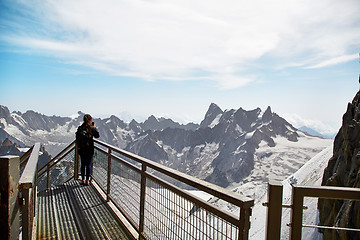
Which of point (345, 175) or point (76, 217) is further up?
point (76, 217)

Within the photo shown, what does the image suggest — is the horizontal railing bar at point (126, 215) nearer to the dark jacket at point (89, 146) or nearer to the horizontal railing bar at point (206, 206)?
the horizontal railing bar at point (206, 206)

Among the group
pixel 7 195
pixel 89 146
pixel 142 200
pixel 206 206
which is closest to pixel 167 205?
pixel 142 200

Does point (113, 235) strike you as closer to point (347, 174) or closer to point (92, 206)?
point (92, 206)

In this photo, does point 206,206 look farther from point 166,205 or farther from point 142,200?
point 142,200

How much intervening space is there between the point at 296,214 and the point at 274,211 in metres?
0.23

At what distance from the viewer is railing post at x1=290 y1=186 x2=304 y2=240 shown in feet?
6.64

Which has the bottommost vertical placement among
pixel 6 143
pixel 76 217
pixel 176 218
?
pixel 6 143

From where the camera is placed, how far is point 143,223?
4.05 meters

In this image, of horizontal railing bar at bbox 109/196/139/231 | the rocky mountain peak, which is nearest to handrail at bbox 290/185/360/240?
horizontal railing bar at bbox 109/196/139/231

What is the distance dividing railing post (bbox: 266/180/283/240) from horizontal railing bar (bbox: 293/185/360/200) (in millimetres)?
178

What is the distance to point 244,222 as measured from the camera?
6.14 ft

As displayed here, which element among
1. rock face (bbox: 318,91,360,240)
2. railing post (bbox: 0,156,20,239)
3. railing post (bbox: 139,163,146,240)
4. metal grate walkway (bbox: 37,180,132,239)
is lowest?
rock face (bbox: 318,91,360,240)

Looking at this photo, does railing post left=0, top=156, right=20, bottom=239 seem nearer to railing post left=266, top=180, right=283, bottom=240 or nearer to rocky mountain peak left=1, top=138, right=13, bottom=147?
railing post left=266, top=180, right=283, bottom=240

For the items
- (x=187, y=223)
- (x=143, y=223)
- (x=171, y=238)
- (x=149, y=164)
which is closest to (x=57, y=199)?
(x=143, y=223)
